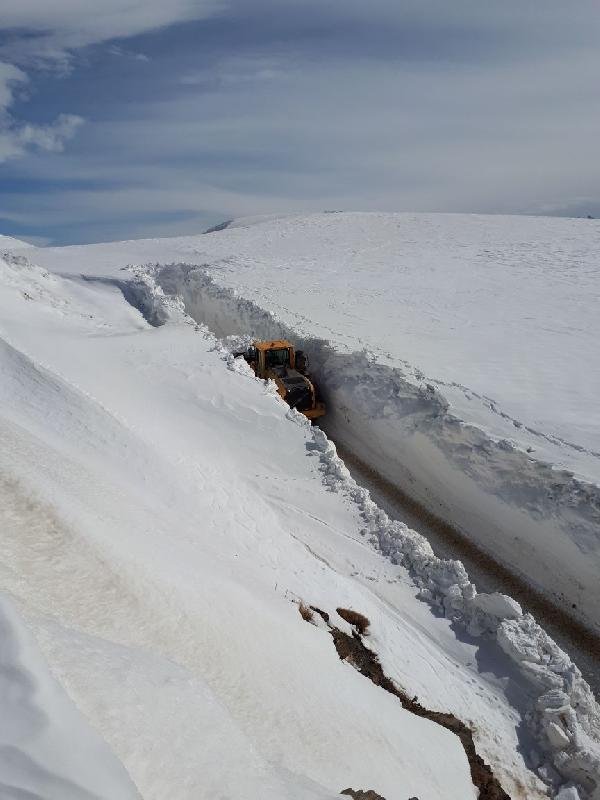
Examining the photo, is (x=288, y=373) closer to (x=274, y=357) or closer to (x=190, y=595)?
(x=274, y=357)

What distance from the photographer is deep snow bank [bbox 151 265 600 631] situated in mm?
9039

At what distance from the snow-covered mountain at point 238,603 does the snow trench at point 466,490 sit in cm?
4

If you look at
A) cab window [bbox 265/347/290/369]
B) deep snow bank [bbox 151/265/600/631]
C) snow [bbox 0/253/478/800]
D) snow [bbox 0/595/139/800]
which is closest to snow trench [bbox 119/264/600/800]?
deep snow bank [bbox 151/265/600/631]

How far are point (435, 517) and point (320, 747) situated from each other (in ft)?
22.9

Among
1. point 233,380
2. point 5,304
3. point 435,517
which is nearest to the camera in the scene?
point 435,517

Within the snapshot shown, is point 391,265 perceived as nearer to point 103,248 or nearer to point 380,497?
point 380,497

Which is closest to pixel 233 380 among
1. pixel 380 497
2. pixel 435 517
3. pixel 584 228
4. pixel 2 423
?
pixel 380 497

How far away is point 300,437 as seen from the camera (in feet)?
42.2

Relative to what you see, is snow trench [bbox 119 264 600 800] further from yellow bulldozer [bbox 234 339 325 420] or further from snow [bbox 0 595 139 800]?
snow [bbox 0 595 139 800]

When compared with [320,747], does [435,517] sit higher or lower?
lower

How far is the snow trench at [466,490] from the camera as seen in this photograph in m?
6.71

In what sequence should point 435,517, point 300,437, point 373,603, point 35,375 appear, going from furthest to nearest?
point 300,437 → point 435,517 → point 35,375 → point 373,603

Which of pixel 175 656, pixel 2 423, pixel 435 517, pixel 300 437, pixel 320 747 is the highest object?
pixel 2 423

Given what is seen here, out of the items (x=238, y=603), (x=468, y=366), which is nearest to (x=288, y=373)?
(x=468, y=366)
